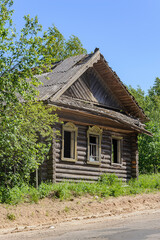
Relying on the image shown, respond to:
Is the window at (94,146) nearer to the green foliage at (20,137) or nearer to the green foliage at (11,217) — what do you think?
the green foliage at (20,137)

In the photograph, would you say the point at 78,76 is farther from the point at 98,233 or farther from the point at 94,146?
the point at 98,233

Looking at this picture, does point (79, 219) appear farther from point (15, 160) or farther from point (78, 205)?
point (15, 160)

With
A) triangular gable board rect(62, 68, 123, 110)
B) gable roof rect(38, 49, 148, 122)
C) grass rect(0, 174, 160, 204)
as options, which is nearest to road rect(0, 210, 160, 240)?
grass rect(0, 174, 160, 204)

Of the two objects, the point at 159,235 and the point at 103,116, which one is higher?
the point at 103,116

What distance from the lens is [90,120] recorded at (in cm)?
1898

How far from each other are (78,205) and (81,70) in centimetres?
671

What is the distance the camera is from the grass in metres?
13.9

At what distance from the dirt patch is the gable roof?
14.5ft

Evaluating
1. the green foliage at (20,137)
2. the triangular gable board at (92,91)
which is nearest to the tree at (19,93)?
the green foliage at (20,137)

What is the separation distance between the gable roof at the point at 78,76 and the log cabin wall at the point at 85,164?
1.68 meters

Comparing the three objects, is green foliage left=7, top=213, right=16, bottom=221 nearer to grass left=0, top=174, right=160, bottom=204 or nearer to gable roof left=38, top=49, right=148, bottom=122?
grass left=0, top=174, right=160, bottom=204

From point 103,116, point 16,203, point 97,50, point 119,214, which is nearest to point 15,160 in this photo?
point 16,203

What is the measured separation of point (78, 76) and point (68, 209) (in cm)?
669

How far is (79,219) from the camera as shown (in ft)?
43.3
